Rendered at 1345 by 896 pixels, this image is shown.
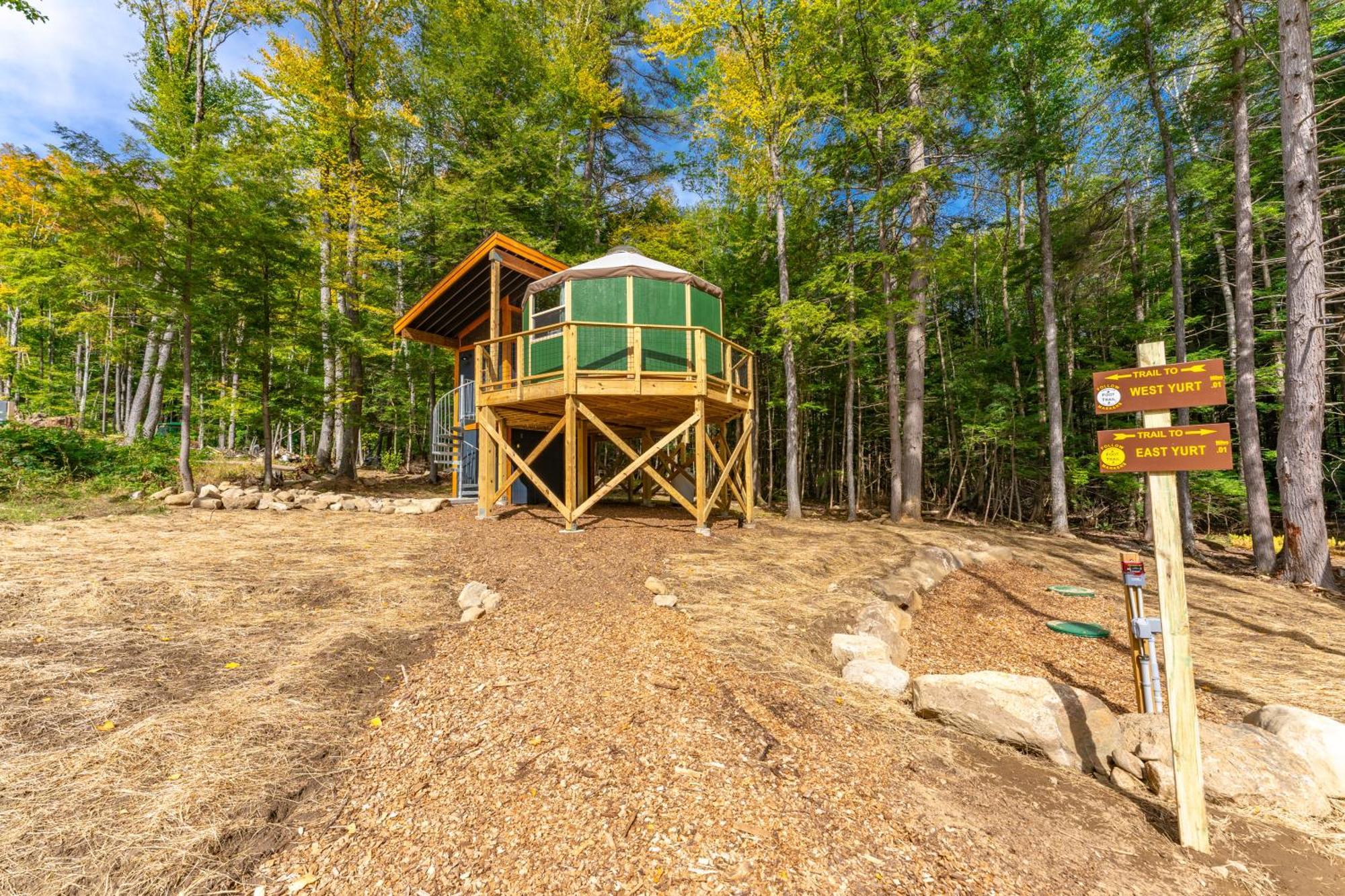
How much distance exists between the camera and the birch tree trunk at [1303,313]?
7.46 metres

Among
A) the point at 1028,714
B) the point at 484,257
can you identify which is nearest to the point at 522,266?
the point at 484,257

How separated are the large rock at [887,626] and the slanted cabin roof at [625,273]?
6.44 meters

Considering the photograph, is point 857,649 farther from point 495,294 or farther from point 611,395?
point 495,294

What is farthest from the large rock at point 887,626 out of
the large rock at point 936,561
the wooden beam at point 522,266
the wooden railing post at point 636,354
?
the wooden beam at point 522,266

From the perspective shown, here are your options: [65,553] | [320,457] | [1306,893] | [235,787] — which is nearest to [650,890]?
[235,787]

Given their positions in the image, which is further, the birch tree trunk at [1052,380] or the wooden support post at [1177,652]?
the birch tree trunk at [1052,380]

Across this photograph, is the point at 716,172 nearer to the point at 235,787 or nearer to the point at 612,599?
the point at 612,599

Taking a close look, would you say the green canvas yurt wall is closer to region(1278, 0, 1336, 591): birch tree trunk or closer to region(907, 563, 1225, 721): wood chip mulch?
region(907, 563, 1225, 721): wood chip mulch

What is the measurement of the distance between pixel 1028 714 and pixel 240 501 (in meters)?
12.3

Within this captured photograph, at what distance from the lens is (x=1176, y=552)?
8.79 ft

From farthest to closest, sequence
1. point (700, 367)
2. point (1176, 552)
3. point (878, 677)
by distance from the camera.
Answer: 1. point (700, 367)
2. point (878, 677)
3. point (1176, 552)

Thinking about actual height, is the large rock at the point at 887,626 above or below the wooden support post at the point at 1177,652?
below

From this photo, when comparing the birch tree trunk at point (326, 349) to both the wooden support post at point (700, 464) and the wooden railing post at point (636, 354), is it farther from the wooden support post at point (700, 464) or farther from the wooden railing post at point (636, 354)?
the wooden support post at point (700, 464)

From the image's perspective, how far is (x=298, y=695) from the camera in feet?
9.60
